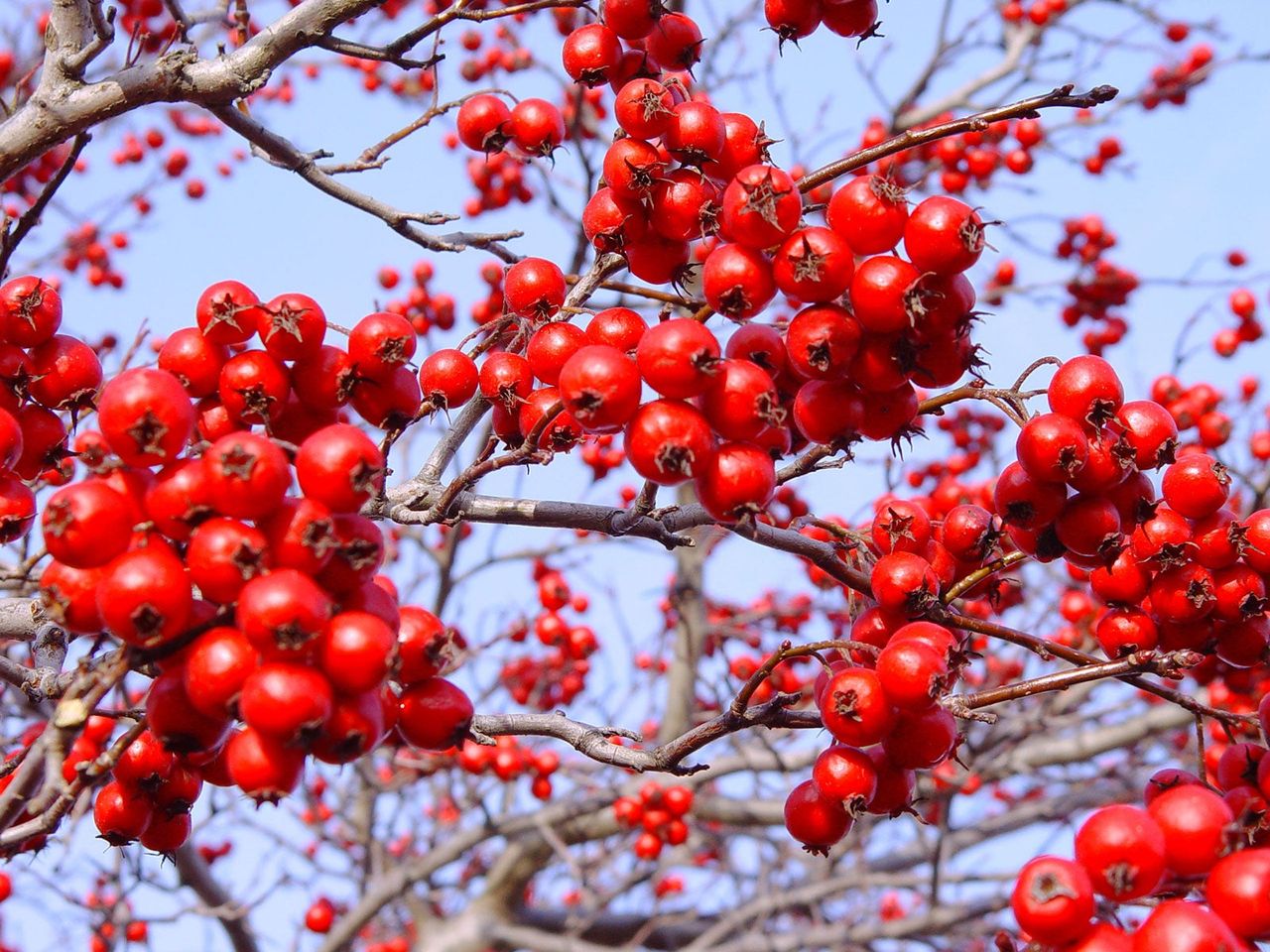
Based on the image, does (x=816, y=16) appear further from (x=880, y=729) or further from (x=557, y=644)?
(x=557, y=644)

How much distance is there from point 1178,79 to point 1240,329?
83.9 inches

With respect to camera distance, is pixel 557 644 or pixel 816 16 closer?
pixel 816 16

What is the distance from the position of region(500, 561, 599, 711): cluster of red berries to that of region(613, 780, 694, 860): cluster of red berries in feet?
4.09

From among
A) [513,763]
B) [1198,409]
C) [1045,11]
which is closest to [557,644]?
[513,763]

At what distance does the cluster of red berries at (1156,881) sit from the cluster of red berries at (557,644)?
6260mm

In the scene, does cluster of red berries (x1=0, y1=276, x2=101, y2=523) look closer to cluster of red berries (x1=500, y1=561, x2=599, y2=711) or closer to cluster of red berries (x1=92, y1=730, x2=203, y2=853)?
cluster of red berries (x1=92, y1=730, x2=203, y2=853)

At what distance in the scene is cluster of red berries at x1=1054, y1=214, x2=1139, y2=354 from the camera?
28.5ft

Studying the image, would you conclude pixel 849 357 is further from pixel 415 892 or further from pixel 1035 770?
pixel 415 892

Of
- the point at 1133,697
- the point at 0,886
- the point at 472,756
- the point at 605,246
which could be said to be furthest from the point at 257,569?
the point at 1133,697

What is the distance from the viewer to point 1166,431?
2.09 m

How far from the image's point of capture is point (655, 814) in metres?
6.73

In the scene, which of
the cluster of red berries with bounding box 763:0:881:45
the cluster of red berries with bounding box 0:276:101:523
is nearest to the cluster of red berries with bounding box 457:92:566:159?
the cluster of red berries with bounding box 763:0:881:45

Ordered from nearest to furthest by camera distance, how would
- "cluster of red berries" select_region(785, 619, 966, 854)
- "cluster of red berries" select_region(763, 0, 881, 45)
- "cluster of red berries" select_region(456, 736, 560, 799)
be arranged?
"cluster of red berries" select_region(785, 619, 966, 854) < "cluster of red berries" select_region(763, 0, 881, 45) < "cluster of red berries" select_region(456, 736, 560, 799)

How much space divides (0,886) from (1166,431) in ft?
18.5
